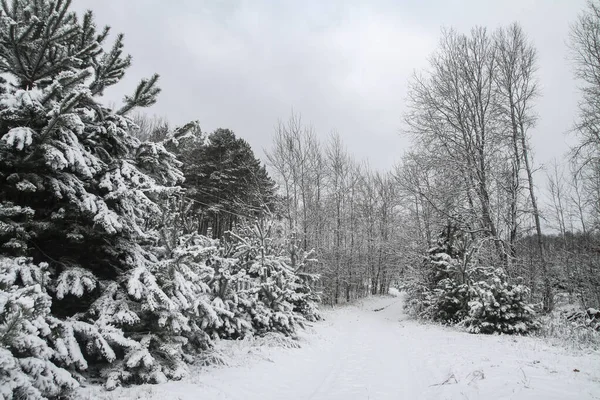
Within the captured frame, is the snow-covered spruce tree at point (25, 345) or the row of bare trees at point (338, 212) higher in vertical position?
the row of bare trees at point (338, 212)

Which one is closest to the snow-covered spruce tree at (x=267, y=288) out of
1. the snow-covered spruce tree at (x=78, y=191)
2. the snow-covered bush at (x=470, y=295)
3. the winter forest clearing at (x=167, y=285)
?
the winter forest clearing at (x=167, y=285)

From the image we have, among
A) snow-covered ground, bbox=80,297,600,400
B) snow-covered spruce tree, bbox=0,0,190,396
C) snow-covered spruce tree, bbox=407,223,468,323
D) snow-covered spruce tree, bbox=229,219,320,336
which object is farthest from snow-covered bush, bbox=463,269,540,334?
snow-covered spruce tree, bbox=0,0,190,396

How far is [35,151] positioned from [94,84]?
6.10ft

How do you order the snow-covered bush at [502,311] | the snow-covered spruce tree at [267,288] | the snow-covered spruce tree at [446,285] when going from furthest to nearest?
the snow-covered spruce tree at [446,285]
the snow-covered bush at [502,311]
the snow-covered spruce tree at [267,288]

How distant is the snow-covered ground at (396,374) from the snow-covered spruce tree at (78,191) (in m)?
0.75

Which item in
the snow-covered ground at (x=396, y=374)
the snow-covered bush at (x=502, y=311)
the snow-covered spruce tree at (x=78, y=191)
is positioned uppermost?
the snow-covered spruce tree at (x=78, y=191)

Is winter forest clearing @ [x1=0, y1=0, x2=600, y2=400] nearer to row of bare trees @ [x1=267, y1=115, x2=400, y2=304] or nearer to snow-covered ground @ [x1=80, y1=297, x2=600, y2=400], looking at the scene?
snow-covered ground @ [x1=80, y1=297, x2=600, y2=400]

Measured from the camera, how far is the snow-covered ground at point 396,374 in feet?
16.8

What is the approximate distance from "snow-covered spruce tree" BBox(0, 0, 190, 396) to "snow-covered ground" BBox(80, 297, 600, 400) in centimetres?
75

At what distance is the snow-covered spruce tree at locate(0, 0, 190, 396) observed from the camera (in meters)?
4.25

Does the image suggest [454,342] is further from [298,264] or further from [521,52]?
[521,52]

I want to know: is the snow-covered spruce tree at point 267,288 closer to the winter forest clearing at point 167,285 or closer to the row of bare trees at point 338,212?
the winter forest clearing at point 167,285

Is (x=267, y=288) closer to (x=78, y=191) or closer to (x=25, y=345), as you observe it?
(x=78, y=191)

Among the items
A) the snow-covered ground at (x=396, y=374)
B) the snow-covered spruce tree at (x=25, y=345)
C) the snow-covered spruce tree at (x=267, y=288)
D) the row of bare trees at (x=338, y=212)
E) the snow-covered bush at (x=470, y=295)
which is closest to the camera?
the snow-covered spruce tree at (x=25, y=345)
